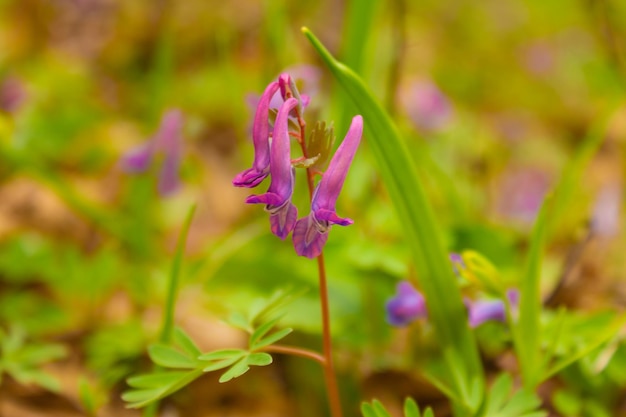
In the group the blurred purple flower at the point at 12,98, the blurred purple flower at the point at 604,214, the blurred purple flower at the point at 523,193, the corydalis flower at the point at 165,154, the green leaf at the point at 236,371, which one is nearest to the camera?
the green leaf at the point at 236,371

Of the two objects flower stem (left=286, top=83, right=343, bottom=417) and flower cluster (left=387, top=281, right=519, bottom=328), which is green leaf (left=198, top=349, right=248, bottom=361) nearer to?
flower stem (left=286, top=83, right=343, bottom=417)

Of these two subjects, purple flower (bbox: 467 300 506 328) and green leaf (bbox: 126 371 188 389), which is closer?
green leaf (bbox: 126 371 188 389)

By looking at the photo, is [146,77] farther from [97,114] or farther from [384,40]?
[384,40]

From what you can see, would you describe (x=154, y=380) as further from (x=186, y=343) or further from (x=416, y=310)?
(x=416, y=310)

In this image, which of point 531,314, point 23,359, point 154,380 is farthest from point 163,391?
point 531,314

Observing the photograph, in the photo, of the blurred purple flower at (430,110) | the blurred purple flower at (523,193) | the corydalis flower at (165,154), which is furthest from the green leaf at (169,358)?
the blurred purple flower at (430,110)

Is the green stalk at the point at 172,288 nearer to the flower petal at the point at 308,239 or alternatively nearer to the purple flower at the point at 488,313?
the flower petal at the point at 308,239

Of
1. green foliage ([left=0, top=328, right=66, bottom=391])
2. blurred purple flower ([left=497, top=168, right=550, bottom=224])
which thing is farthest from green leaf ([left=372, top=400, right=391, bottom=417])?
blurred purple flower ([left=497, top=168, right=550, bottom=224])
